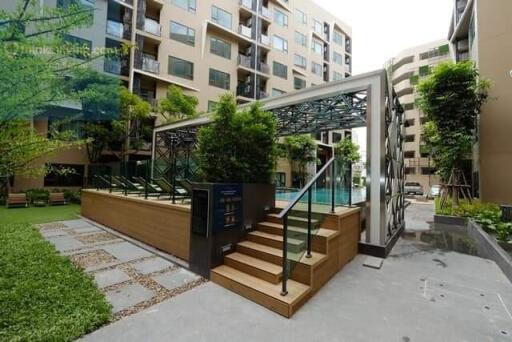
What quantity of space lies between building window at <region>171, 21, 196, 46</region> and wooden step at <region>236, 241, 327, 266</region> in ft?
56.3

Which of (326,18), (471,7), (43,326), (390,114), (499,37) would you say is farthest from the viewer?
(326,18)

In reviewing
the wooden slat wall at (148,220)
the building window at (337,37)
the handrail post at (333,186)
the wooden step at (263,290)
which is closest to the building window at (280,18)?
the building window at (337,37)

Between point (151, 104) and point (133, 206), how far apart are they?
37.1ft

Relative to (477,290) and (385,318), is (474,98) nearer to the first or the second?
(477,290)

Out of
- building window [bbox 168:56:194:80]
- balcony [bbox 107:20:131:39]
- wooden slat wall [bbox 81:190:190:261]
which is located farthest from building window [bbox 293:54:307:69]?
wooden slat wall [bbox 81:190:190:261]

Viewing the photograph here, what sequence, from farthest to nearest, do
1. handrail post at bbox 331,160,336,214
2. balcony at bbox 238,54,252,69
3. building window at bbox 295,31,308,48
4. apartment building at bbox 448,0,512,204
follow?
building window at bbox 295,31,308,48 → balcony at bbox 238,54,252,69 → apartment building at bbox 448,0,512,204 → handrail post at bbox 331,160,336,214

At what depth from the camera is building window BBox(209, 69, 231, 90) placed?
18.8 m

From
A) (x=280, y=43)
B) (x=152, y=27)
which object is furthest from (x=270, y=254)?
(x=280, y=43)

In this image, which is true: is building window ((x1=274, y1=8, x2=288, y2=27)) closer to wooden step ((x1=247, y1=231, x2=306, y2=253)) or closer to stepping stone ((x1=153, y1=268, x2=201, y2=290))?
wooden step ((x1=247, y1=231, x2=306, y2=253))

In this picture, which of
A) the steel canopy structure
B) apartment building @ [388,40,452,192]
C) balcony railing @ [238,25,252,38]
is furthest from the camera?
apartment building @ [388,40,452,192]

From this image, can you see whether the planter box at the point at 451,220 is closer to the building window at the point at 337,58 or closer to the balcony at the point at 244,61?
the balcony at the point at 244,61

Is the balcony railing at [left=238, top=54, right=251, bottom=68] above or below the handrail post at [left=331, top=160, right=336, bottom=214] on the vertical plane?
above

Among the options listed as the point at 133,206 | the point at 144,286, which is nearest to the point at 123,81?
the point at 133,206

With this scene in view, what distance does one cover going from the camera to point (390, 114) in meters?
6.02
